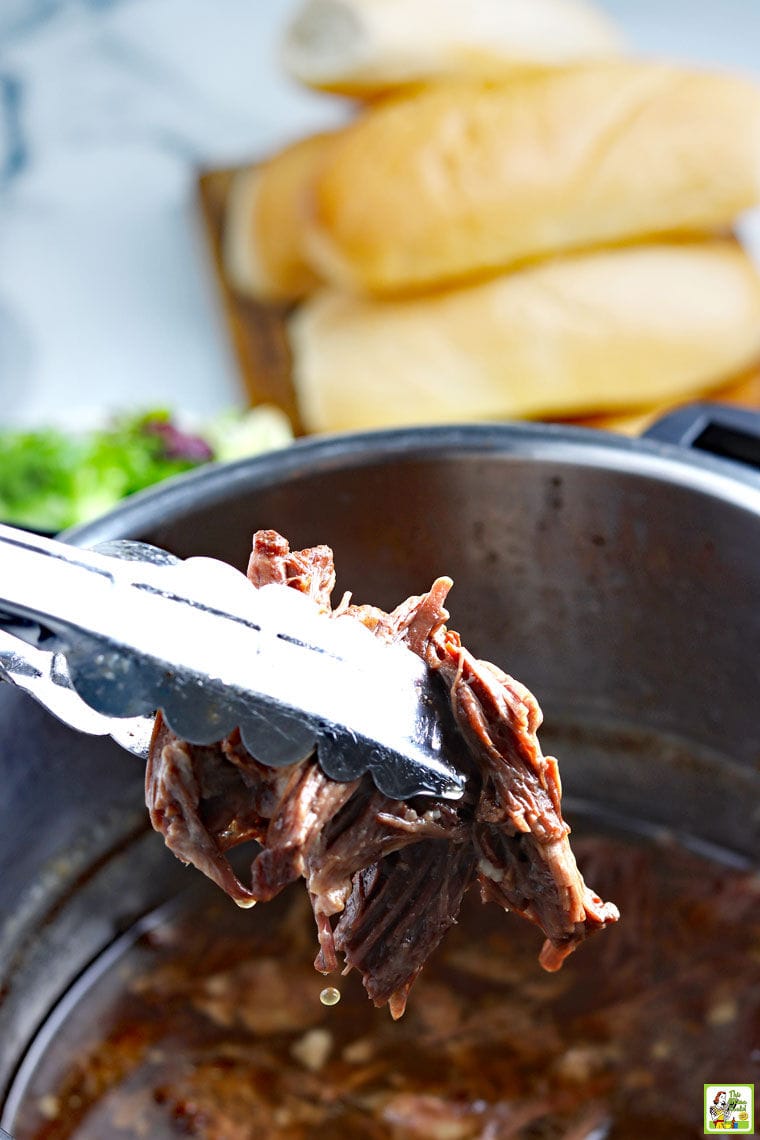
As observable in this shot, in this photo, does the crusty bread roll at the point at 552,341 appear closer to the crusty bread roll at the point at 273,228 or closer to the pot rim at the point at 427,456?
the crusty bread roll at the point at 273,228

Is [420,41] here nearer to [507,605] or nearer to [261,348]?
[261,348]

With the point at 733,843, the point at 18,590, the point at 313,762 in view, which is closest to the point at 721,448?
the point at 733,843

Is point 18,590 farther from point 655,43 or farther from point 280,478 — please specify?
point 655,43

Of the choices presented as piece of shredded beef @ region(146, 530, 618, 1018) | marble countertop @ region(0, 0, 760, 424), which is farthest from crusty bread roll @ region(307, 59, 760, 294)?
piece of shredded beef @ region(146, 530, 618, 1018)

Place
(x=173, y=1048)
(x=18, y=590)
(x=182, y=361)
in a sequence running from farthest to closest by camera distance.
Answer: (x=182, y=361), (x=173, y=1048), (x=18, y=590)

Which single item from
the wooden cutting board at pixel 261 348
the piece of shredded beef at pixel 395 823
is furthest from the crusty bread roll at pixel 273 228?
the piece of shredded beef at pixel 395 823

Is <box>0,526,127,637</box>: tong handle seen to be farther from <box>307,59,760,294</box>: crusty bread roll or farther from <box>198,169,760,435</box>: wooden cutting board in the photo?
<box>198,169,760,435</box>: wooden cutting board
